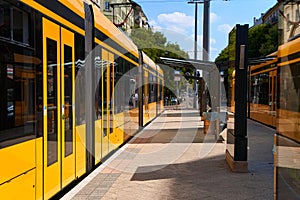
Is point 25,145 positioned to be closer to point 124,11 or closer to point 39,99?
point 39,99

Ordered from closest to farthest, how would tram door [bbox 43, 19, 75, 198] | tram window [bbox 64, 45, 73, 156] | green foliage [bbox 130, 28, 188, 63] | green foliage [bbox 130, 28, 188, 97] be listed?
1. tram door [bbox 43, 19, 75, 198]
2. tram window [bbox 64, 45, 73, 156]
3. green foliage [bbox 130, 28, 188, 97]
4. green foliage [bbox 130, 28, 188, 63]

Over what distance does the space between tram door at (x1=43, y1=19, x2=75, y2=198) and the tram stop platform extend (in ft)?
2.32

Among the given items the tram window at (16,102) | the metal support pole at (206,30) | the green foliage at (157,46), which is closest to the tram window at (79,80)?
the tram window at (16,102)

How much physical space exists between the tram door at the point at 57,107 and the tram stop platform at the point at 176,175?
2.32 ft

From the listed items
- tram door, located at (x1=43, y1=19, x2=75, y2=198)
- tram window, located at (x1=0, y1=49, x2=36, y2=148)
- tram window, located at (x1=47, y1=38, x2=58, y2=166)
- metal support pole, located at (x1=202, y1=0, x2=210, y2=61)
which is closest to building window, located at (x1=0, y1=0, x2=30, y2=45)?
tram window, located at (x1=0, y1=49, x2=36, y2=148)

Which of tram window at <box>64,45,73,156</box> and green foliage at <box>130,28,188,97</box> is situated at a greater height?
green foliage at <box>130,28,188,97</box>

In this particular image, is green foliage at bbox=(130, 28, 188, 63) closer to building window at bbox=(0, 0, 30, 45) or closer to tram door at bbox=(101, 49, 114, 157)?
tram door at bbox=(101, 49, 114, 157)

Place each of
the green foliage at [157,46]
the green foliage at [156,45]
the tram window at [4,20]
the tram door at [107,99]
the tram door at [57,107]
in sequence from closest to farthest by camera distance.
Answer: the tram window at [4,20]
the tram door at [57,107]
the tram door at [107,99]
the green foliage at [157,46]
the green foliage at [156,45]

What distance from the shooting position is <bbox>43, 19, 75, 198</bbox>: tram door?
4848 mm

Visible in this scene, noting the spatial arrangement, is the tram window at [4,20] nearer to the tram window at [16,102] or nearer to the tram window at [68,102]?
the tram window at [16,102]

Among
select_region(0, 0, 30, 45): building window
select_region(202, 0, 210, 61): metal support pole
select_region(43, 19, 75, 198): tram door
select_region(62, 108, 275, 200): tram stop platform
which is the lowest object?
select_region(62, 108, 275, 200): tram stop platform

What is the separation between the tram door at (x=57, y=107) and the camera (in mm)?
4848

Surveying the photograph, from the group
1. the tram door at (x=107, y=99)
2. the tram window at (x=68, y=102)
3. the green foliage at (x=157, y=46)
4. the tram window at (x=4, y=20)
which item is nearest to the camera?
the tram window at (x=4, y=20)

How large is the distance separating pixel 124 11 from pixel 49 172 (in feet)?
203
